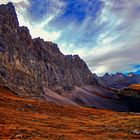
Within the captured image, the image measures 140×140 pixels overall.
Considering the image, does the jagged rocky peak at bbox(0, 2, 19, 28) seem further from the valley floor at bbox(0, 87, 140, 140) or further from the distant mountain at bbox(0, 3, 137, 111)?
the valley floor at bbox(0, 87, 140, 140)

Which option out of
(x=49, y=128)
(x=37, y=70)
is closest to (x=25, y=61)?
(x=37, y=70)

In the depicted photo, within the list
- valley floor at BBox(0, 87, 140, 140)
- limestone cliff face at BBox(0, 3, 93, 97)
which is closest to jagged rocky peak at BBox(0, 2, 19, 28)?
limestone cliff face at BBox(0, 3, 93, 97)

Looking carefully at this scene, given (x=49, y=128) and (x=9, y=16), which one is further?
(x=9, y=16)

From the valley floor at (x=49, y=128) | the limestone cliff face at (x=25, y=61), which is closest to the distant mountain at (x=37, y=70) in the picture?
the limestone cliff face at (x=25, y=61)

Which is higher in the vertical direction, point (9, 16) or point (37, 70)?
point (9, 16)

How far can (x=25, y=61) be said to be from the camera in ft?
378

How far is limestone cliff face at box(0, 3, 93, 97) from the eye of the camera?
91.2m

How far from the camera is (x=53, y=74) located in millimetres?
163625

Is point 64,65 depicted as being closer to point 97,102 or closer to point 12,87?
point 97,102

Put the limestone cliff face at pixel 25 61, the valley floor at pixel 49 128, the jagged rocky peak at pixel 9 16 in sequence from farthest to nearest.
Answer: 1. the jagged rocky peak at pixel 9 16
2. the limestone cliff face at pixel 25 61
3. the valley floor at pixel 49 128

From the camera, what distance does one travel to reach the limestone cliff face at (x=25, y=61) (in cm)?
9119

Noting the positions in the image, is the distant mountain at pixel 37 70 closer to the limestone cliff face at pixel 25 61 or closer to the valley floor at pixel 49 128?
the limestone cliff face at pixel 25 61

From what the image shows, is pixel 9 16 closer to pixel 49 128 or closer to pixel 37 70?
pixel 37 70

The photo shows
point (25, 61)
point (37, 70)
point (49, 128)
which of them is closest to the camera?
point (49, 128)
